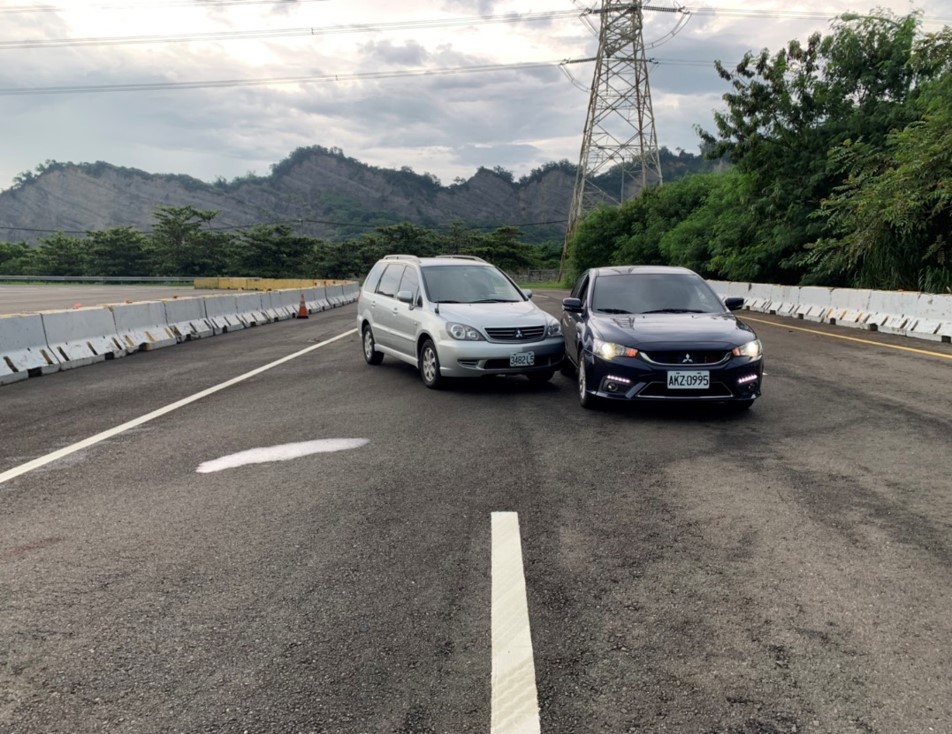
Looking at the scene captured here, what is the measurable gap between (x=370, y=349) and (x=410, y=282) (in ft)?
6.10

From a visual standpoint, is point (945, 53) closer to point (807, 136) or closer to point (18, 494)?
point (807, 136)

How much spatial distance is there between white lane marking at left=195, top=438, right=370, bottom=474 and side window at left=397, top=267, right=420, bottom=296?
13.2 feet

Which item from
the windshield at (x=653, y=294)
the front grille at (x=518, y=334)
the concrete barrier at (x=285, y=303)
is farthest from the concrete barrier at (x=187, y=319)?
the windshield at (x=653, y=294)

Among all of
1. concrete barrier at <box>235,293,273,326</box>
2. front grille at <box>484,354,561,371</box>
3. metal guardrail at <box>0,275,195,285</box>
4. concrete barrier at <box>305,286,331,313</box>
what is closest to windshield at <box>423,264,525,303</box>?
front grille at <box>484,354,561,371</box>

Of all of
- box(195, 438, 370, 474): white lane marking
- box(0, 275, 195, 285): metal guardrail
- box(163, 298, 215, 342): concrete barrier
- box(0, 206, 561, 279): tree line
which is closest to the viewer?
box(195, 438, 370, 474): white lane marking

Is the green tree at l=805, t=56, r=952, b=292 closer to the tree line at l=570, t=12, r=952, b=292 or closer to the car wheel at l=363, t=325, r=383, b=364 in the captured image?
the tree line at l=570, t=12, r=952, b=292

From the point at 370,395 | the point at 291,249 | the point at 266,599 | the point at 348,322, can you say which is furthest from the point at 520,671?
the point at 291,249

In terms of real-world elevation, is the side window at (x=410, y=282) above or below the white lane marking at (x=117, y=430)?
above

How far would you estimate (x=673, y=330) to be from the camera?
7.88 meters

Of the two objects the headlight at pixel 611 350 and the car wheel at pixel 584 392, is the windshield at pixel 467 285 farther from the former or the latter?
the headlight at pixel 611 350

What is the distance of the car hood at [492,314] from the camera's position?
939cm

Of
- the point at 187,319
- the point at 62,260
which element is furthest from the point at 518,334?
the point at 62,260

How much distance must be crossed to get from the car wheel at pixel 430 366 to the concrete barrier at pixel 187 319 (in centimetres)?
935

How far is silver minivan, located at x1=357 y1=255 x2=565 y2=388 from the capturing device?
30.3 feet
